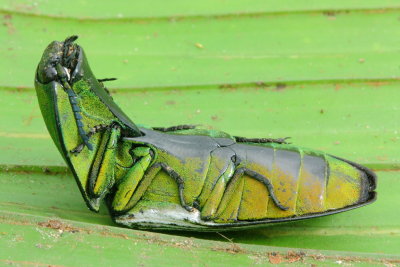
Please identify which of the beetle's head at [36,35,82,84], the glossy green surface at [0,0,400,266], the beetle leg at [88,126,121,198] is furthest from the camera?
the glossy green surface at [0,0,400,266]

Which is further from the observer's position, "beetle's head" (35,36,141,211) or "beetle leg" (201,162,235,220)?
"beetle leg" (201,162,235,220)

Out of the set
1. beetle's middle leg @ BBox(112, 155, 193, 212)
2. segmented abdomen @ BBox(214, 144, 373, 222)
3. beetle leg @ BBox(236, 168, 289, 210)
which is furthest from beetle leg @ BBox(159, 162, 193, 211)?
beetle leg @ BBox(236, 168, 289, 210)

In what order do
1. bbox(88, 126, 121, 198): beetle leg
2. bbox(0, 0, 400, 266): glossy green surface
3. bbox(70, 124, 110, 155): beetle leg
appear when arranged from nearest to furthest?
bbox(70, 124, 110, 155): beetle leg → bbox(88, 126, 121, 198): beetle leg → bbox(0, 0, 400, 266): glossy green surface

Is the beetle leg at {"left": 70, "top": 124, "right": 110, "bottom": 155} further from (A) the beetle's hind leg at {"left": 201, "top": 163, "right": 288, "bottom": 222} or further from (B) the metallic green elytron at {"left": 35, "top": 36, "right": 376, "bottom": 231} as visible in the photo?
(A) the beetle's hind leg at {"left": 201, "top": 163, "right": 288, "bottom": 222}

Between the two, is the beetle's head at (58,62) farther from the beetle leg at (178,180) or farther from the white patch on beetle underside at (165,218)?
the white patch on beetle underside at (165,218)

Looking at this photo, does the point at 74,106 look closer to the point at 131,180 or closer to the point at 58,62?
the point at 58,62

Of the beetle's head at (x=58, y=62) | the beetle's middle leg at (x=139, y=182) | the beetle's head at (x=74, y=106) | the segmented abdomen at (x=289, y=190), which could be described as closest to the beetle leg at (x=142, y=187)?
the beetle's middle leg at (x=139, y=182)

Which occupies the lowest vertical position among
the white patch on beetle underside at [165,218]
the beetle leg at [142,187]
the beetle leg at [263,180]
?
the white patch on beetle underside at [165,218]
